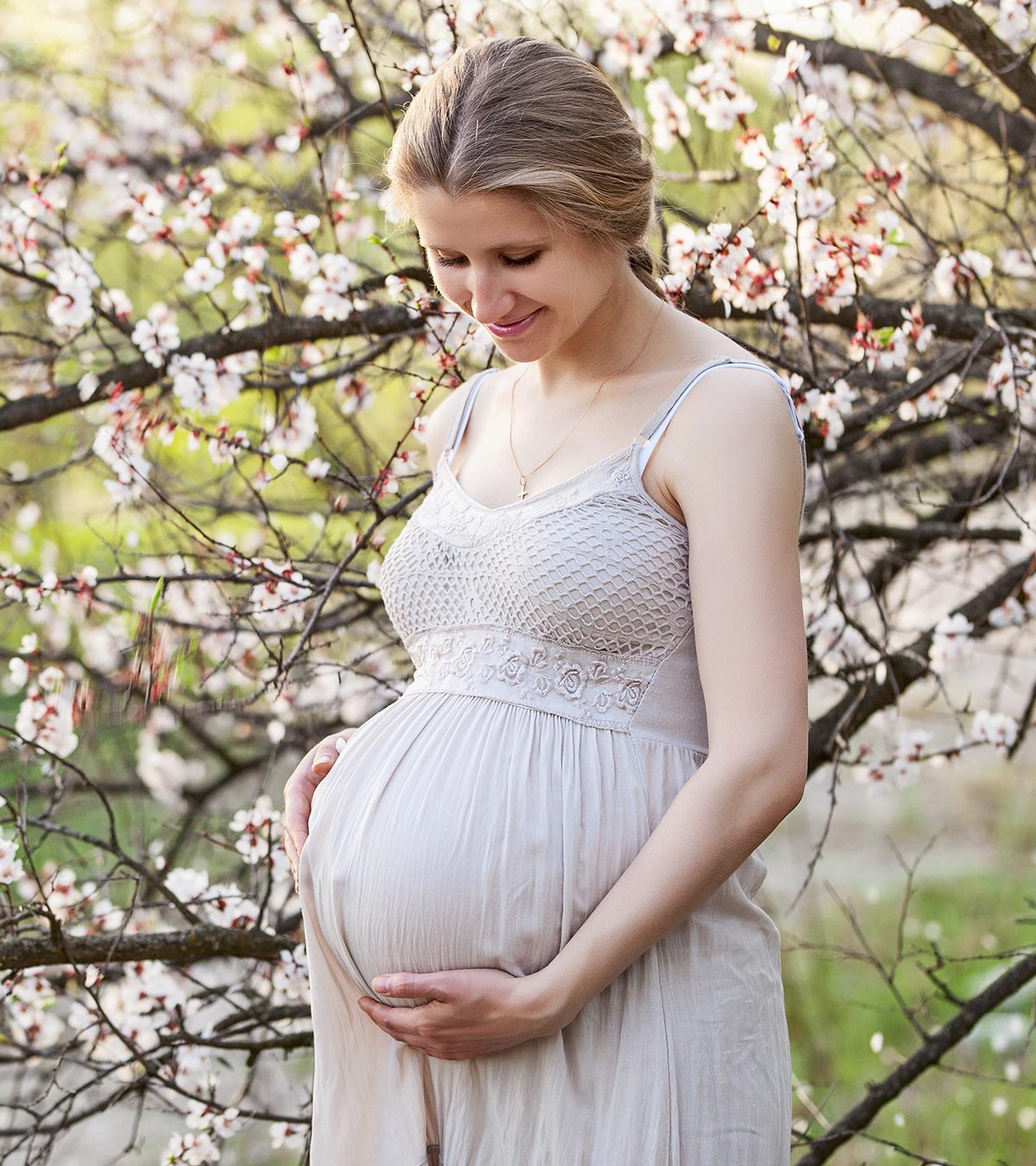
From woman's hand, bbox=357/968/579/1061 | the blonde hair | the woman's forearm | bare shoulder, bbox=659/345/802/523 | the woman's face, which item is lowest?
woman's hand, bbox=357/968/579/1061

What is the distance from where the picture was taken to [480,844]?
4.65ft

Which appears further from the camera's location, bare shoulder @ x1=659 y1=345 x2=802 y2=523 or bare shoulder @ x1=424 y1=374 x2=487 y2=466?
bare shoulder @ x1=424 y1=374 x2=487 y2=466

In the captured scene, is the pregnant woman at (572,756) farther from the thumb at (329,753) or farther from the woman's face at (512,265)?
the thumb at (329,753)

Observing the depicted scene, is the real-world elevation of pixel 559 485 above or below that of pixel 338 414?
below

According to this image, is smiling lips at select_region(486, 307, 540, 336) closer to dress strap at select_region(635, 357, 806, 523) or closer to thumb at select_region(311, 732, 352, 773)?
dress strap at select_region(635, 357, 806, 523)

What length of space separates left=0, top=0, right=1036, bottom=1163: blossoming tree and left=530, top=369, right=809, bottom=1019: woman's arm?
795 millimetres

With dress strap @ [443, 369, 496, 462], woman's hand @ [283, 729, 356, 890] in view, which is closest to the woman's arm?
woman's hand @ [283, 729, 356, 890]

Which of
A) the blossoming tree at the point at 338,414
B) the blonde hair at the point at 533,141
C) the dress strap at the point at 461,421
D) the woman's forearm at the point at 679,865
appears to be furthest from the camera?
the blossoming tree at the point at 338,414

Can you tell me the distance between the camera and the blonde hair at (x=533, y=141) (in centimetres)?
144

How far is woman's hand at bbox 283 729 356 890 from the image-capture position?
1687mm

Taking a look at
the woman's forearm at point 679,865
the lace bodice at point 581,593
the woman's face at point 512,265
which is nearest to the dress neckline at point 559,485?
the lace bodice at point 581,593

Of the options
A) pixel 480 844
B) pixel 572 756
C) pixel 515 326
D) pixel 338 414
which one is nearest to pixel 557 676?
pixel 572 756

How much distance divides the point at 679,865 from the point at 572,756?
19cm

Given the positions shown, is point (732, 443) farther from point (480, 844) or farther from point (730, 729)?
point (480, 844)
